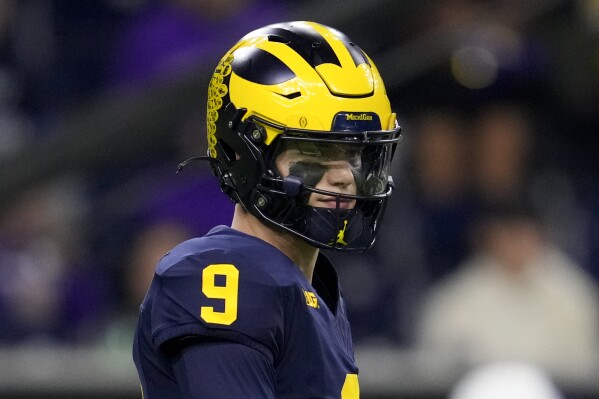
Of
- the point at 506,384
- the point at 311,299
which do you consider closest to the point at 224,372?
the point at 311,299

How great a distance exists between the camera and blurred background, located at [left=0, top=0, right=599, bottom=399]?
16.6 feet

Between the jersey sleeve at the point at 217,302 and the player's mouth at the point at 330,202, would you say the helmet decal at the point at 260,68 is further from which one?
the jersey sleeve at the point at 217,302

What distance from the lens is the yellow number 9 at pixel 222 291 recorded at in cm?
195

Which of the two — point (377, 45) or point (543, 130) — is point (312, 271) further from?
point (543, 130)

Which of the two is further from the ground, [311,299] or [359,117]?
[359,117]

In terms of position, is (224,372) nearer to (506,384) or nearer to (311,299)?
(311,299)

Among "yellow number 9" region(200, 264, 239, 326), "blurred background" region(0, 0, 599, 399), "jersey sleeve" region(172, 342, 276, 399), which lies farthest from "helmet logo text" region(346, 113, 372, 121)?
"blurred background" region(0, 0, 599, 399)

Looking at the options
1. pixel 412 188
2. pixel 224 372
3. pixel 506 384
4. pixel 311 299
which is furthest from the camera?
pixel 412 188

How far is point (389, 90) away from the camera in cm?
527

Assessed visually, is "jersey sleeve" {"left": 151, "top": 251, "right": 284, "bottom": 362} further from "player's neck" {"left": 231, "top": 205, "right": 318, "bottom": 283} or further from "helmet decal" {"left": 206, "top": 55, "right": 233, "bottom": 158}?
"helmet decal" {"left": 206, "top": 55, "right": 233, "bottom": 158}

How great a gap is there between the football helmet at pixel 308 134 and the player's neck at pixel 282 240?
3cm

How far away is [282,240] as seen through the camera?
7.34 feet

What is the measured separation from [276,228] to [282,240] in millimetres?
27

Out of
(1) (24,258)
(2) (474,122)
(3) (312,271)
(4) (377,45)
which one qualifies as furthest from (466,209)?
(3) (312,271)
